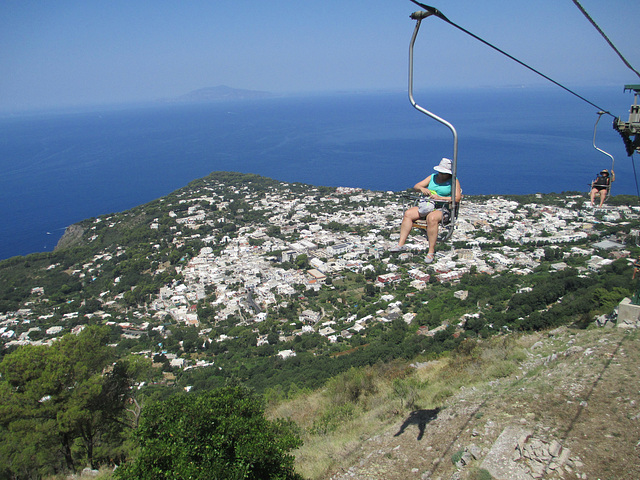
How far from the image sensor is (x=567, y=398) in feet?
14.6

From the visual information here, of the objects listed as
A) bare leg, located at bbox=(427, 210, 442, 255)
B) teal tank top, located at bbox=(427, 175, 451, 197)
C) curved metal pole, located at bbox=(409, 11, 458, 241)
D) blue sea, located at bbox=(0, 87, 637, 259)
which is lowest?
blue sea, located at bbox=(0, 87, 637, 259)

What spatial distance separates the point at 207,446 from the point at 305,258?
20.5 metres

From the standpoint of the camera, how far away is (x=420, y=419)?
5047mm

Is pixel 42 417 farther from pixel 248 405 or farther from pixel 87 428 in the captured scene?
pixel 248 405

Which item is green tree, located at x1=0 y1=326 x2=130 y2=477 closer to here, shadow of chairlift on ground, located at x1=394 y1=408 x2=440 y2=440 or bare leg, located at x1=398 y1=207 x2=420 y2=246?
shadow of chairlift on ground, located at x1=394 y1=408 x2=440 y2=440

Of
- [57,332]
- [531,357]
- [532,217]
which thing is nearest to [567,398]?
[531,357]

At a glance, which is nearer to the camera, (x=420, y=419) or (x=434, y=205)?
(x=434, y=205)

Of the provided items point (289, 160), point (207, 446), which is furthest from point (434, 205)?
point (289, 160)

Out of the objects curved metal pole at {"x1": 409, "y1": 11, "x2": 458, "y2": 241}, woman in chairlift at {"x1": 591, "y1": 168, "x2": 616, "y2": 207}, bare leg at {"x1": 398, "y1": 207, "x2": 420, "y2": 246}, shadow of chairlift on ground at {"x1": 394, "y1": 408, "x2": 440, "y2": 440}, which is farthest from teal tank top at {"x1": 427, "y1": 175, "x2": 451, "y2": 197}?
woman in chairlift at {"x1": 591, "y1": 168, "x2": 616, "y2": 207}

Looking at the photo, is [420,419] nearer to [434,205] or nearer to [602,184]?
[434,205]

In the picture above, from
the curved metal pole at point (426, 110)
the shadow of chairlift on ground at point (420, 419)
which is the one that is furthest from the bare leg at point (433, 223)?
the shadow of chairlift on ground at point (420, 419)

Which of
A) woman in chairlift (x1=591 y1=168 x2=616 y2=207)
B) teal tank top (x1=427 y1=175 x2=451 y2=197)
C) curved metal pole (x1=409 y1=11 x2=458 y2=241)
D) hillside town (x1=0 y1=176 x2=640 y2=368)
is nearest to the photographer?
curved metal pole (x1=409 y1=11 x2=458 y2=241)

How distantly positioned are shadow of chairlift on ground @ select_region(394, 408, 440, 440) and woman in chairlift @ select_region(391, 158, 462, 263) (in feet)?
7.33

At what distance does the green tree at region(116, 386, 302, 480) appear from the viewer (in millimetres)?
3420
